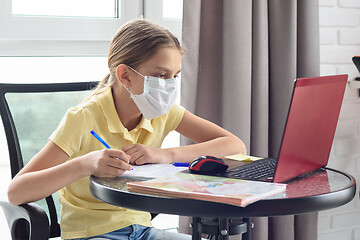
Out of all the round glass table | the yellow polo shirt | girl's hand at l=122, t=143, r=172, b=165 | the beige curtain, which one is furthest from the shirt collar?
the beige curtain

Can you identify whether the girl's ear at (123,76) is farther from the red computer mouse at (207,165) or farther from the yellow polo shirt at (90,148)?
the red computer mouse at (207,165)

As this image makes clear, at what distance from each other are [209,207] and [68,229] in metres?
0.58

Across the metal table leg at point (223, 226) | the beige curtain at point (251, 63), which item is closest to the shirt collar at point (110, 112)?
the metal table leg at point (223, 226)

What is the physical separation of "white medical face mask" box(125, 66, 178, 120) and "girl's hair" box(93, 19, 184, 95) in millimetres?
46

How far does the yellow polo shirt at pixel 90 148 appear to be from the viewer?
1.34m

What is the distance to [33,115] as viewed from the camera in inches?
61.6

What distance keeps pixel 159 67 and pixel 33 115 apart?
43 centimetres

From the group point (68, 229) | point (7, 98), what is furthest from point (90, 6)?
point (68, 229)

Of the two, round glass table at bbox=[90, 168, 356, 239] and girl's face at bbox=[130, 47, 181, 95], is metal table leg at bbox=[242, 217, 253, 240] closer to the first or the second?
Result: round glass table at bbox=[90, 168, 356, 239]

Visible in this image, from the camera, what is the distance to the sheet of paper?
118cm

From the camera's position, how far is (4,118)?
1.51 meters

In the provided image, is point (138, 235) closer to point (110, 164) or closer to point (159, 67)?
point (110, 164)

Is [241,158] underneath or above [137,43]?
underneath

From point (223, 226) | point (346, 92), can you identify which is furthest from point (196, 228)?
point (346, 92)
